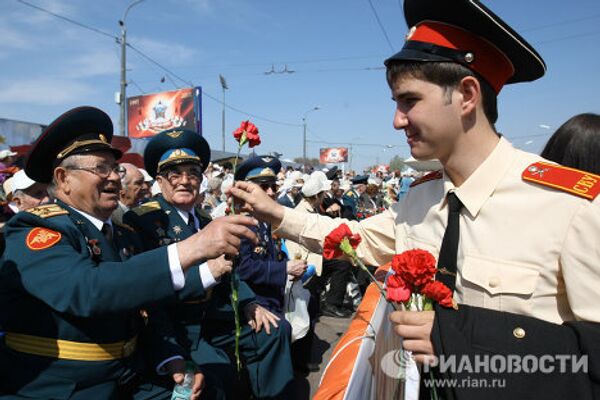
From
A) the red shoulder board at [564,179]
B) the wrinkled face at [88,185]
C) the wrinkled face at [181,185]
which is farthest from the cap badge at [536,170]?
the wrinkled face at [181,185]

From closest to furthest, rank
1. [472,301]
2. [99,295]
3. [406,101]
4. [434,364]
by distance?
[434,364] < [472,301] < [406,101] < [99,295]

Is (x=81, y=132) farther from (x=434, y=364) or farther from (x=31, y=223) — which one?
(x=434, y=364)

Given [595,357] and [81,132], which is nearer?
[595,357]

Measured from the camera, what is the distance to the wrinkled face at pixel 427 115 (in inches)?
57.6

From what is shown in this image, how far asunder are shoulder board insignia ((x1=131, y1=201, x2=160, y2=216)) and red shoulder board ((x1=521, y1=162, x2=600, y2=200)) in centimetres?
266

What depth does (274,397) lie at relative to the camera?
3.23m

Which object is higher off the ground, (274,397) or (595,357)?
(595,357)

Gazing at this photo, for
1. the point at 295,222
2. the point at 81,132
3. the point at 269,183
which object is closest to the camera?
the point at 295,222

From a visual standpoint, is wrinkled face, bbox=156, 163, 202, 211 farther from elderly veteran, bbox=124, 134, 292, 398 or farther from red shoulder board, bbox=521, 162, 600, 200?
red shoulder board, bbox=521, 162, 600, 200

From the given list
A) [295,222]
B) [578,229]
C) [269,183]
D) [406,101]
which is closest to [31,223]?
[295,222]

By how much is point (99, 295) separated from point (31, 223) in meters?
0.60

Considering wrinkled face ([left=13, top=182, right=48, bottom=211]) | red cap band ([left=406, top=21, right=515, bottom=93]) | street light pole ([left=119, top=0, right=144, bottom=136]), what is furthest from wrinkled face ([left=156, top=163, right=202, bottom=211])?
street light pole ([left=119, top=0, right=144, bottom=136])

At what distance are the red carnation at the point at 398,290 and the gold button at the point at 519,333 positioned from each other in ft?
1.04

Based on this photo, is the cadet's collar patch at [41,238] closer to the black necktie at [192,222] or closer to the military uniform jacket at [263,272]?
the black necktie at [192,222]
